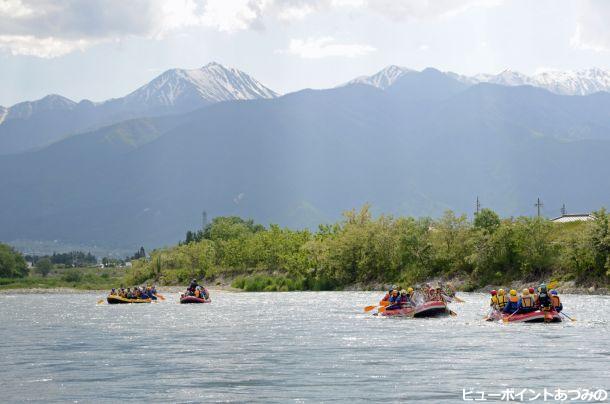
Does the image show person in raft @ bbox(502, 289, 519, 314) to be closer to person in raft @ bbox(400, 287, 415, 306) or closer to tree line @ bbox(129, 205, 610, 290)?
person in raft @ bbox(400, 287, 415, 306)

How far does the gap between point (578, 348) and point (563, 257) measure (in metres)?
74.4

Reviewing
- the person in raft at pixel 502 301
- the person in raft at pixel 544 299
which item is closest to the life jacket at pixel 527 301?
the person in raft at pixel 544 299

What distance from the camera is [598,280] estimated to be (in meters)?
114

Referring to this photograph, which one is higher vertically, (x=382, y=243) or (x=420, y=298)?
(x=382, y=243)

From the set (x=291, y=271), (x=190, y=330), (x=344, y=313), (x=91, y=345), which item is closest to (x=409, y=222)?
(x=291, y=271)

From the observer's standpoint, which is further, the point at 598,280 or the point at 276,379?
the point at 598,280

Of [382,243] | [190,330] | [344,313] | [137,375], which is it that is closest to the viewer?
[137,375]

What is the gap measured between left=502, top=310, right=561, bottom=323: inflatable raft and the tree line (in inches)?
2053

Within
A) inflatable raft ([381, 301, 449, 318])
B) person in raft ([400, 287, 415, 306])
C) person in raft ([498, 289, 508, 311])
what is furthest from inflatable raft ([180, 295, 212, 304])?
person in raft ([498, 289, 508, 311])

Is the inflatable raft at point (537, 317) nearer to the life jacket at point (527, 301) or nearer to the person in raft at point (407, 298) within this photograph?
the life jacket at point (527, 301)

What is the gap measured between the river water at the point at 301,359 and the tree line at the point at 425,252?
46845 mm

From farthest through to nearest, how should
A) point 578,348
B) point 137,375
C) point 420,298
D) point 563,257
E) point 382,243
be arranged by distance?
point 382,243 → point 563,257 → point 420,298 → point 578,348 → point 137,375

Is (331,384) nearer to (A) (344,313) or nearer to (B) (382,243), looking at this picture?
(A) (344,313)

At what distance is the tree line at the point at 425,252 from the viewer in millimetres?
118062
